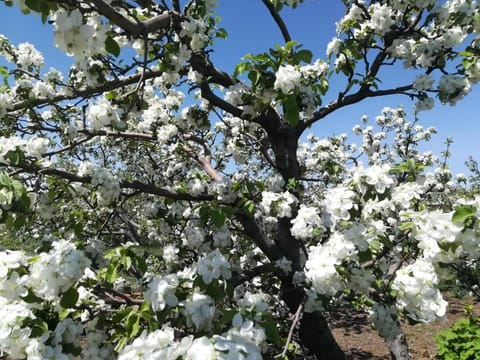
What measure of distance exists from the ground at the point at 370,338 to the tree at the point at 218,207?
10.2 feet

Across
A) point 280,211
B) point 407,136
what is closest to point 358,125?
point 407,136

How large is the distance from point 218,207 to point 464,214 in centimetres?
200

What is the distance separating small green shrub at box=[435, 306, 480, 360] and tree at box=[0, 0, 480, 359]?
3.81 feet

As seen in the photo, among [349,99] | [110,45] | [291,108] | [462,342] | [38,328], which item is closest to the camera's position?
[38,328]

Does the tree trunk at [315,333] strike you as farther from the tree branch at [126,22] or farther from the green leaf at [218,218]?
the tree branch at [126,22]

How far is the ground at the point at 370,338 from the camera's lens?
8.01m

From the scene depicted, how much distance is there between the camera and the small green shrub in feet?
18.6

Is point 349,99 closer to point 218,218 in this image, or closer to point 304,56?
point 304,56

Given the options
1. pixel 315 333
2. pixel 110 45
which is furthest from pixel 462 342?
pixel 110 45

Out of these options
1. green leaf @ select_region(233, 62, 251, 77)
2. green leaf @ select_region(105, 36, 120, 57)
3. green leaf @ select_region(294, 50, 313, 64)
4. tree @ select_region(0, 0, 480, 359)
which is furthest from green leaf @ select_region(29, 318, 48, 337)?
green leaf @ select_region(294, 50, 313, 64)

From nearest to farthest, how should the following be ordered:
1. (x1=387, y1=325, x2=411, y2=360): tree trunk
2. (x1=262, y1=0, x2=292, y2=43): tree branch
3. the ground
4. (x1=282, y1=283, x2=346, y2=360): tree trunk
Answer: (x1=262, y1=0, x2=292, y2=43): tree branch, (x1=282, y1=283, x2=346, y2=360): tree trunk, (x1=387, y1=325, x2=411, y2=360): tree trunk, the ground

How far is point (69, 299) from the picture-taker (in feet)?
7.16

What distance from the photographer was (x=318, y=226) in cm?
310

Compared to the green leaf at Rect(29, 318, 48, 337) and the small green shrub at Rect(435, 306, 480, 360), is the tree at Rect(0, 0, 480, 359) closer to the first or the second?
the green leaf at Rect(29, 318, 48, 337)
